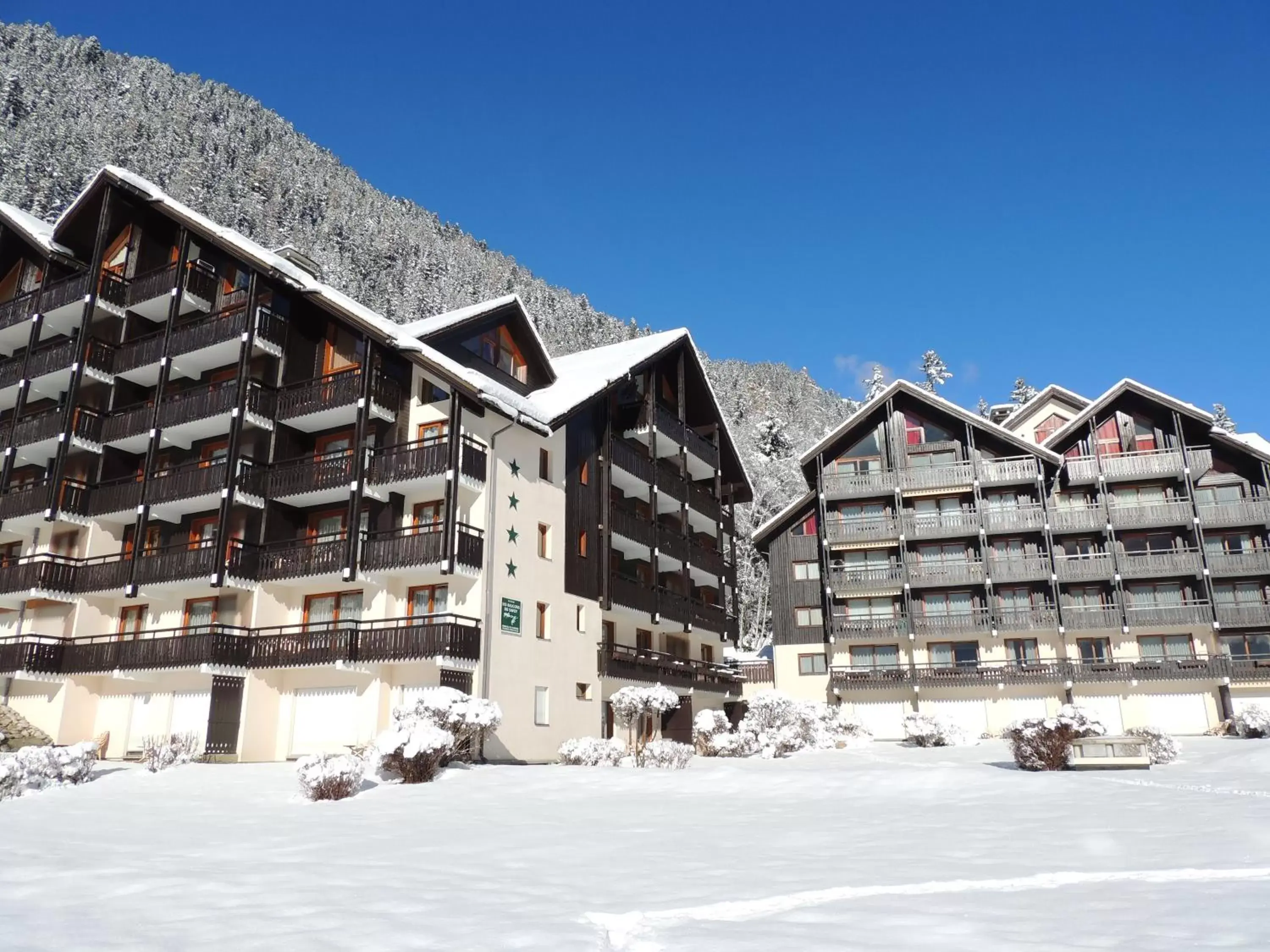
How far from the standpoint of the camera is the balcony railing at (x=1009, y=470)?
50906 mm

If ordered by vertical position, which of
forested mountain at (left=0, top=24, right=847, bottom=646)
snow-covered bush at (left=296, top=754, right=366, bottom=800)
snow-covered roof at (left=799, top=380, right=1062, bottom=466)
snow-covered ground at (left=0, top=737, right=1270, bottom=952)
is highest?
forested mountain at (left=0, top=24, right=847, bottom=646)

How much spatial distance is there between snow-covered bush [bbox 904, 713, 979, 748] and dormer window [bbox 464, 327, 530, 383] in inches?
872

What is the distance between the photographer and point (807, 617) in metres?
53.5

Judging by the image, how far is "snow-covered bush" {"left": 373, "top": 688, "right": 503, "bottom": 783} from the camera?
2078 centimetres

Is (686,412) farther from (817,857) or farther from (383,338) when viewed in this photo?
(817,857)

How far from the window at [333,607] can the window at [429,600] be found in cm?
188

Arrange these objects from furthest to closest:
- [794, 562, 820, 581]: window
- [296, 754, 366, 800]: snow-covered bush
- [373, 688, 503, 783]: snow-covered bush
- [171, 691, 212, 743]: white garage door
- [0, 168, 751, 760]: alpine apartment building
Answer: [794, 562, 820, 581]: window → [171, 691, 212, 743]: white garage door → [0, 168, 751, 760]: alpine apartment building → [373, 688, 503, 783]: snow-covered bush → [296, 754, 366, 800]: snow-covered bush

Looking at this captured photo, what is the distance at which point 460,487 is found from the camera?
1153 inches

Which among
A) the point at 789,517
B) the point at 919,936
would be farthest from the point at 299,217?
the point at 919,936

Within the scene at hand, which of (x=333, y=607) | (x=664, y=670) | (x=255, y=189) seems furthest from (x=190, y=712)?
(x=255, y=189)

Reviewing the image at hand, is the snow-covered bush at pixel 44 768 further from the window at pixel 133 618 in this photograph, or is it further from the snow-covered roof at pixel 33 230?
the snow-covered roof at pixel 33 230

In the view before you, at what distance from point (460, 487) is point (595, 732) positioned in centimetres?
1079

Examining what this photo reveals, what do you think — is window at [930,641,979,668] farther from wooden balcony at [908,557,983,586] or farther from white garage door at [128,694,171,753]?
white garage door at [128,694,171,753]

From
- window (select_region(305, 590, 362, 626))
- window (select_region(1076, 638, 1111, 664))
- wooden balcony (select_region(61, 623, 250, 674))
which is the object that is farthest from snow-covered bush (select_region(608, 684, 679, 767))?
window (select_region(1076, 638, 1111, 664))
